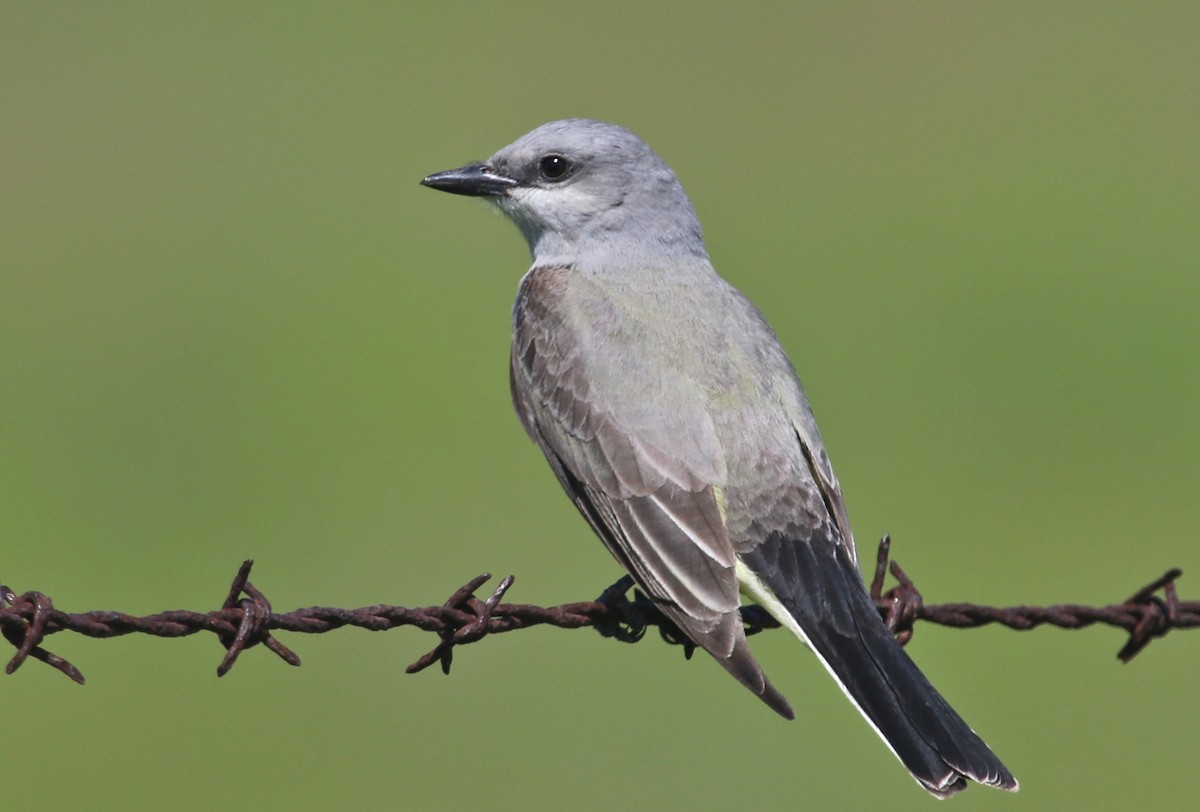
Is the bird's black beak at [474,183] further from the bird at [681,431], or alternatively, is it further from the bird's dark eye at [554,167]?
the bird's dark eye at [554,167]

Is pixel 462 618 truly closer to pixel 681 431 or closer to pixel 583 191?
pixel 681 431

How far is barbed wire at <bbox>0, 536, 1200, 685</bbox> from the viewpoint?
3.95 meters

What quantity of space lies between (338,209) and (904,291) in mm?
5033

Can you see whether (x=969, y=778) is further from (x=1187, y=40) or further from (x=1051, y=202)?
(x=1187, y=40)

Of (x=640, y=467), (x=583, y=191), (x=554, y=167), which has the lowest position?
(x=640, y=467)

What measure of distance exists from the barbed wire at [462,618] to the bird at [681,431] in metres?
0.16

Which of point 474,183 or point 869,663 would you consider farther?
point 474,183

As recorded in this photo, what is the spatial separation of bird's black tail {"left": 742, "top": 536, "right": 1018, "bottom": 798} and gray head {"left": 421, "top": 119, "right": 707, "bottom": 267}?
5.40 feet

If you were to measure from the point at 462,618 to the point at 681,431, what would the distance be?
128 centimetres

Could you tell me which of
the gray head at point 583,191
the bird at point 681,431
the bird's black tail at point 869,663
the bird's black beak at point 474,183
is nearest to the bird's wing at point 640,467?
the bird at point 681,431

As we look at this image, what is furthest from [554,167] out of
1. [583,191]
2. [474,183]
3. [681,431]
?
[681,431]

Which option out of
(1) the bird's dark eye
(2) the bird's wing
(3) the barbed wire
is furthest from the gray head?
(3) the barbed wire

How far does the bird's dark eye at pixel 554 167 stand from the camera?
21.6ft

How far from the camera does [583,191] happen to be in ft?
21.5
